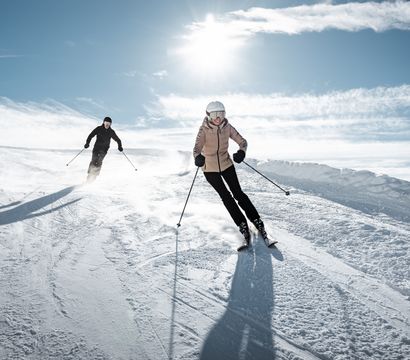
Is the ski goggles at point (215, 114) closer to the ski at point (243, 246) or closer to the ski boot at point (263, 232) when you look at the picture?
the ski boot at point (263, 232)

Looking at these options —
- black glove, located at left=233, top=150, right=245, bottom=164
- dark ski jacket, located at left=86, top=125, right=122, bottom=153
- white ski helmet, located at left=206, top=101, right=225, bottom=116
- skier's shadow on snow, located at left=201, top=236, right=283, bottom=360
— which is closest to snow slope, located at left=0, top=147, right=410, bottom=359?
skier's shadow on snow, located at left=201, top=236, right=283, bottom=360

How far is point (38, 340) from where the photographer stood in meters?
2.93

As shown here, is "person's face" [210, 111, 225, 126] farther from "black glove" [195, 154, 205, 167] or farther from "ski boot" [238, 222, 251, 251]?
"ski boot" [238, 222, 251, 251]

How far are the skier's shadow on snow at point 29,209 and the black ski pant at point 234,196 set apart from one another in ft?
11.9

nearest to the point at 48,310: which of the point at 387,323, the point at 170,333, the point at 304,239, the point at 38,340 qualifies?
the point at 38,340

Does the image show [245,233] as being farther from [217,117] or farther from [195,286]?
[217,117]

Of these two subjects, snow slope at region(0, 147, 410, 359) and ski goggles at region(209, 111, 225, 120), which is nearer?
snow slope at region(0, 147, 410, 359)

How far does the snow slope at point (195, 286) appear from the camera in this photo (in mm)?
2992

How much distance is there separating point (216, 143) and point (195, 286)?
2545 millimetres

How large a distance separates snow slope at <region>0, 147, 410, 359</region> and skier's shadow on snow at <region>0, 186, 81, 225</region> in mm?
67

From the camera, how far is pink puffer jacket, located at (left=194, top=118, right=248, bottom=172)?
5711 millimetres

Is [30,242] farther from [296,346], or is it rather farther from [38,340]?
[296,346]

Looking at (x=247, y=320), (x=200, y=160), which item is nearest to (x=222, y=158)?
(x=200, y=160)

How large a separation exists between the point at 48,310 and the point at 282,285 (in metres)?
2.44
